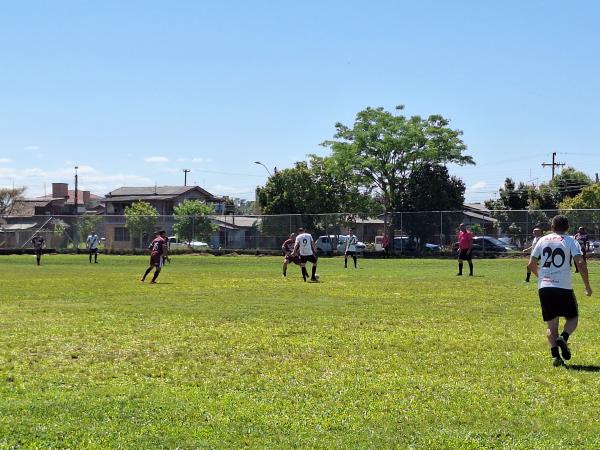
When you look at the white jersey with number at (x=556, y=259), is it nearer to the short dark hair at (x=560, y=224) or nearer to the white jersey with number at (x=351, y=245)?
the short dark hair at (x=560, y=224)

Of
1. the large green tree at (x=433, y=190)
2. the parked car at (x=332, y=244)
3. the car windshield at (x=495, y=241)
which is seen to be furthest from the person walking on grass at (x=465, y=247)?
the large green tree at (x=433, y=190)

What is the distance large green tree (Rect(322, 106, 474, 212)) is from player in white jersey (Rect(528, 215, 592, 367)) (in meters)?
54.8

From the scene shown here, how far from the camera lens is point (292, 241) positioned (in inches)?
1232

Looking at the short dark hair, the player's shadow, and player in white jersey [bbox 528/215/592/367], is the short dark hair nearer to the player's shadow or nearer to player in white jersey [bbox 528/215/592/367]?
player in white jersey [bbox 528/215/592/367]

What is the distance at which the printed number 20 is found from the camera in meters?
10.3

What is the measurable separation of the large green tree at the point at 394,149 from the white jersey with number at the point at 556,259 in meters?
54.8

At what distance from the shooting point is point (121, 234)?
69125 millimetres

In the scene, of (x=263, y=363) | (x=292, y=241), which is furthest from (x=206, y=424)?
(x=292, y=241)

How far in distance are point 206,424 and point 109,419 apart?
33.8 inches

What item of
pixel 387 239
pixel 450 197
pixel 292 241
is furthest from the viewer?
pixel 450 197

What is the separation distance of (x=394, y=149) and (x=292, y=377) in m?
58.1

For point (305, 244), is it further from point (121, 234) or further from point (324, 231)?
point (121, 234)

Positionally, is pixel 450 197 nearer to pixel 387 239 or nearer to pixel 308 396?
pixel 387 239

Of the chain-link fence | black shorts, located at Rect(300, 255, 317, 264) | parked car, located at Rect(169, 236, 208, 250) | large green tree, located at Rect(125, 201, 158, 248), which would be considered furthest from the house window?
black shorts, located at Rect(300, 255, 317, 264)
